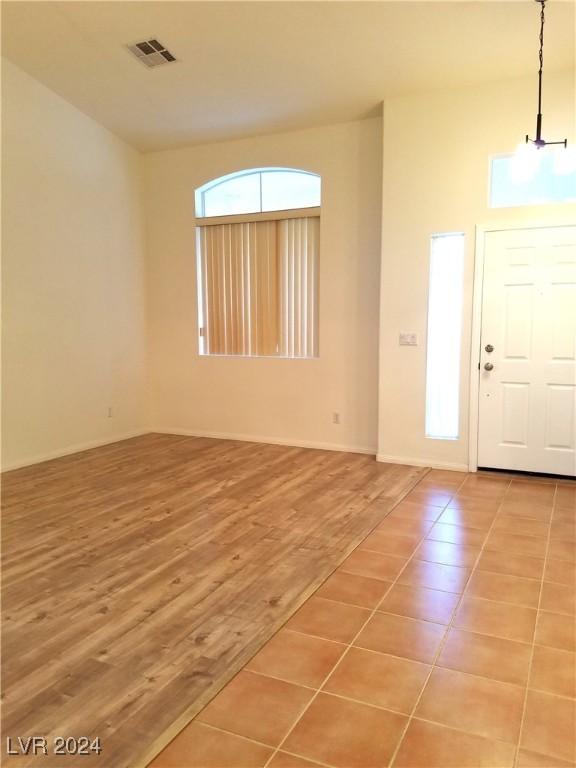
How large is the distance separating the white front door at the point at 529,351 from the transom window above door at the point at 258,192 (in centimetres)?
205

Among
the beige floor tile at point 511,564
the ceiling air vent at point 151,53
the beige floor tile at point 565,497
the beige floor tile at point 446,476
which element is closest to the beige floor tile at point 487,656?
the beige floor tile at point 511,564

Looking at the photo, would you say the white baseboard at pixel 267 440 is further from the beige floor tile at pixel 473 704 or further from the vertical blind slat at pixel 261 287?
the beige floor tile at pixel 473 704

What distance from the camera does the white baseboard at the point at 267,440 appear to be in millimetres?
5531

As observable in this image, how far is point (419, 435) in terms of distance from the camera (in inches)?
195

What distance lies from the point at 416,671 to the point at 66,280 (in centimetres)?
481

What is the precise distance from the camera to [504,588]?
2615 mm

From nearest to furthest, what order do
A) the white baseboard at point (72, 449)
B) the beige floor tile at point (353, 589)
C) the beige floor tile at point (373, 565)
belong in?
the beige floor tile at point (353, 589) → the beige floor tile at point (373, 565) → the white baseboard at point (72, 449)

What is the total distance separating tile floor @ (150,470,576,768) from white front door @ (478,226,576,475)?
142cm

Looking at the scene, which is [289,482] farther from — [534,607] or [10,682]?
[10,682]

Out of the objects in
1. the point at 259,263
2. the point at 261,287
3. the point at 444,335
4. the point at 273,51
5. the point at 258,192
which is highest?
the point at 273,51

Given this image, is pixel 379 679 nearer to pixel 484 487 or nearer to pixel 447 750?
pixel 447 750

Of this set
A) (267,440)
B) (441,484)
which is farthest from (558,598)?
(267,440)

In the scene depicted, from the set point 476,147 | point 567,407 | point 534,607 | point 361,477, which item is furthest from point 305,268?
point 534,607

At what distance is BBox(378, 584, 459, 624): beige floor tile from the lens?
2.38 m
